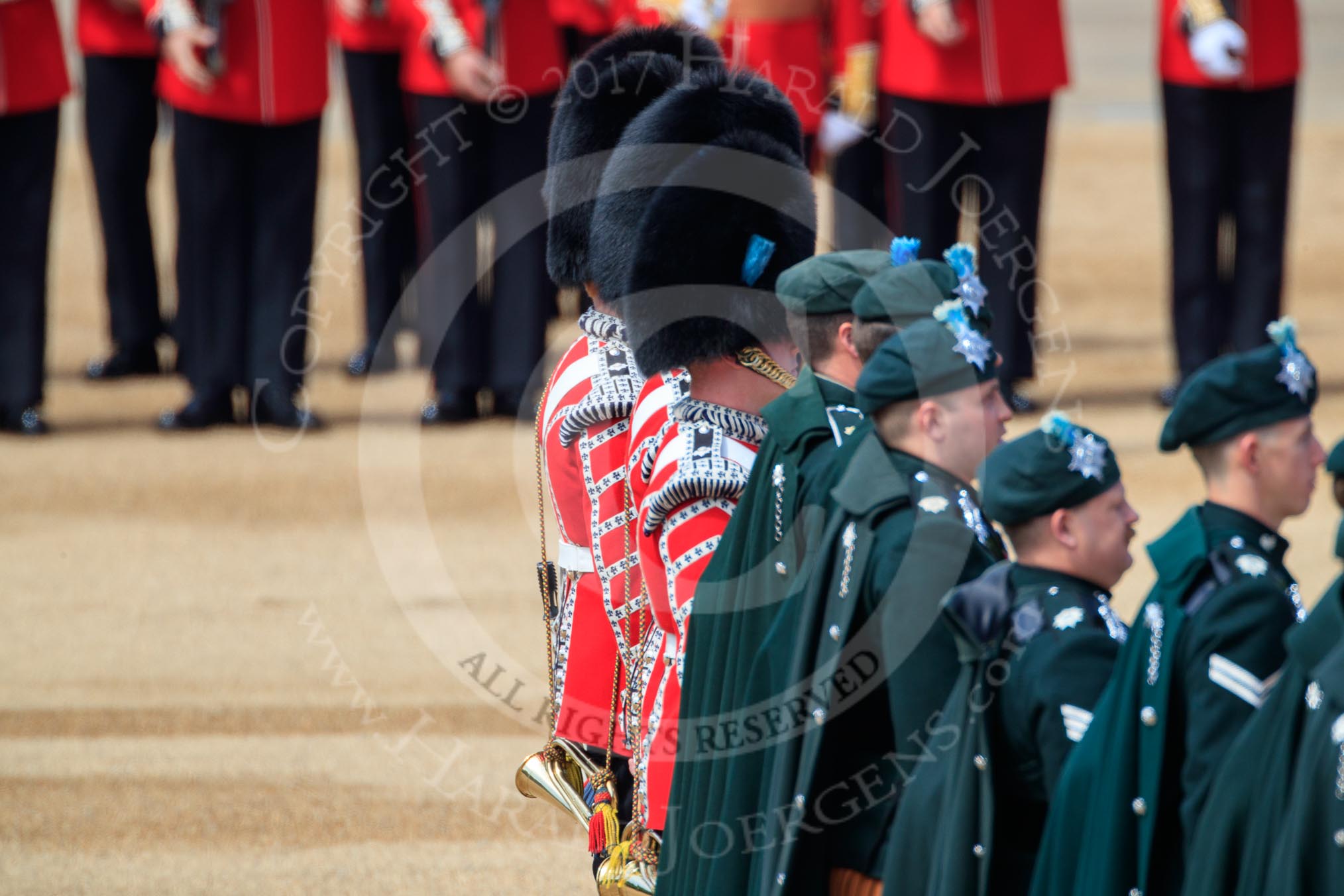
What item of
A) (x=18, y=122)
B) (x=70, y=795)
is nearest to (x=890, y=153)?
(x=18, y=122)

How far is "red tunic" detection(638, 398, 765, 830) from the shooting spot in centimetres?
282

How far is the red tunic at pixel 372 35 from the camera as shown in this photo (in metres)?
7.75

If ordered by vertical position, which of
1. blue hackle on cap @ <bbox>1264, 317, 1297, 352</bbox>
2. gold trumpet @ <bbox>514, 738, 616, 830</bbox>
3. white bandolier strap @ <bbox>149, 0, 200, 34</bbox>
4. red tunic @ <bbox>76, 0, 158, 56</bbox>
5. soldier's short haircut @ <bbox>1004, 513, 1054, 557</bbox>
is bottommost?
gold trumpet @ <bbox>514, 738, 616, 830</bbox>

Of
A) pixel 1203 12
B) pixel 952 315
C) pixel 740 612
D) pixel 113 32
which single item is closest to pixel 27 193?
pixel 113 32

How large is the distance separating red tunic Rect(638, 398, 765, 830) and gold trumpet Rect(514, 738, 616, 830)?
498 millimetres

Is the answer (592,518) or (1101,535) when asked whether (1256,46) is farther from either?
(1101,535)

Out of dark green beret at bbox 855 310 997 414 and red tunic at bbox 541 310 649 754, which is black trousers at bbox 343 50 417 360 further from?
dark green beret at bbox 855 310 997 414

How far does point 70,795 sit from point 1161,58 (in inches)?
182

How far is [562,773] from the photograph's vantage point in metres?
3.45

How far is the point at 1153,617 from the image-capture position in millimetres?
2213

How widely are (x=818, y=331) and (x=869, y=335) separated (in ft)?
0.30

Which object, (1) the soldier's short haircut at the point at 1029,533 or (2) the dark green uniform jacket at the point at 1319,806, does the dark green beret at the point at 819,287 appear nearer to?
(1) the soldier's short haircut at the point at 1029,533

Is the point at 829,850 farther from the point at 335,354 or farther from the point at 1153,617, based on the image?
the point at 335,354

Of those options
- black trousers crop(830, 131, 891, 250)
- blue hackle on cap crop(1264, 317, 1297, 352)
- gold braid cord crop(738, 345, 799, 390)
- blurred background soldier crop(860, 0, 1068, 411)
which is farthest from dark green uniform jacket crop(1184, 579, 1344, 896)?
black trousers crop(830, 131, 891, 250)
